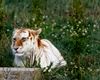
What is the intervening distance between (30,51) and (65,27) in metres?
2.27

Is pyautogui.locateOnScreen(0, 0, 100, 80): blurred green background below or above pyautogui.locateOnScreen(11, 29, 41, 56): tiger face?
below

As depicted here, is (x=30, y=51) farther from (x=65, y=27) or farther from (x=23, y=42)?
(x=65, y=27)

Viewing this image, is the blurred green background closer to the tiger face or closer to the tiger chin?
the tiger chin

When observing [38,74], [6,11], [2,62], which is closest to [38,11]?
[6,11]

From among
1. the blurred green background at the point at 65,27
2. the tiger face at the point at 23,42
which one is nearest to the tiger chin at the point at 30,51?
the tiger face at the point at 23,42

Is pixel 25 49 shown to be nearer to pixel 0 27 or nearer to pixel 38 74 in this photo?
pixel 38 74

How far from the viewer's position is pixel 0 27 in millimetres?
11570

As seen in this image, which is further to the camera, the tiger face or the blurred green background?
the blurred green background

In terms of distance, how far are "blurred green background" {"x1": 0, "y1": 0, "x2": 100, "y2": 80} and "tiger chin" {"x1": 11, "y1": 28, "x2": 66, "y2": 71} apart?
0.76ft

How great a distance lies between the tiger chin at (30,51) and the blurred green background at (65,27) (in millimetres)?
232

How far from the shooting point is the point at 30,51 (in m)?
9.67

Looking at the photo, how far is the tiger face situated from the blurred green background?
39cm

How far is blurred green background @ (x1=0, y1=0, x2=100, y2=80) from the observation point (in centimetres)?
998

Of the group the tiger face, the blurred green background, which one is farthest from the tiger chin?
the blurred green background
